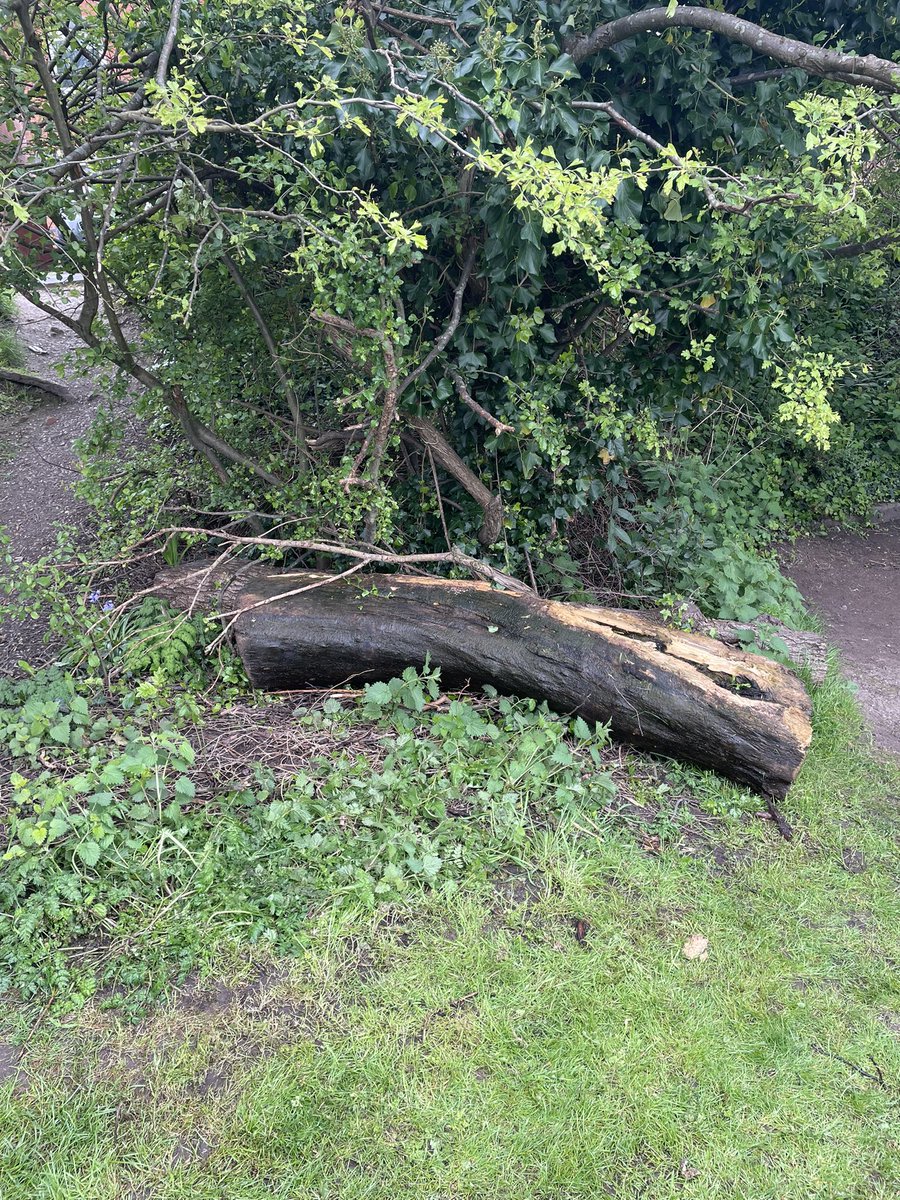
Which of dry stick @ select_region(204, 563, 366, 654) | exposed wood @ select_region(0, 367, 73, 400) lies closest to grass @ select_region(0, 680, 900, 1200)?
dry stick @ select_region(204, 563, 366, 654)

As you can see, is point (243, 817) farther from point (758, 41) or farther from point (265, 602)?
point (758, 41)

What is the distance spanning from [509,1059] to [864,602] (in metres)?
5.41

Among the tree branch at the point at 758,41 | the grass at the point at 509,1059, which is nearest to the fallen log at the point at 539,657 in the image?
the grass at the point at 509,1059

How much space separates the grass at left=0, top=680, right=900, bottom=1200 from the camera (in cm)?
197

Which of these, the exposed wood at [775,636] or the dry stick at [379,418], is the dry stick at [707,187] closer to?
the dry stick at [379,418]

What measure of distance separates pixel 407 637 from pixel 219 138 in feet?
8.99

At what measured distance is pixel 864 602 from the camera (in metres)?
6.26

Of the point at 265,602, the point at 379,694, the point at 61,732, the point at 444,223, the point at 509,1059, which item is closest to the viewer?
the point at 509,1059

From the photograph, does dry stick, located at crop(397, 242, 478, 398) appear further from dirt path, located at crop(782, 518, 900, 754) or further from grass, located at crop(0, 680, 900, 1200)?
dirt path, located at crop(782, 518, 900, 754)

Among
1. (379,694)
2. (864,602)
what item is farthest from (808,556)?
(379,694)

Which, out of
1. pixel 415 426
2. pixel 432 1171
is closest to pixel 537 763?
pixel 432 1171

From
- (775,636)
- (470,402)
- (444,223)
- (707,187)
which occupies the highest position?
(707,187)

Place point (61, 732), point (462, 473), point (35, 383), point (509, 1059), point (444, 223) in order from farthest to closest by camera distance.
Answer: point (35, 383) → point (462, 473) → point (444, 223) → point (61, 732) → point (509, 1059)

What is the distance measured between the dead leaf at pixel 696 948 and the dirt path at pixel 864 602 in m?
1.99
